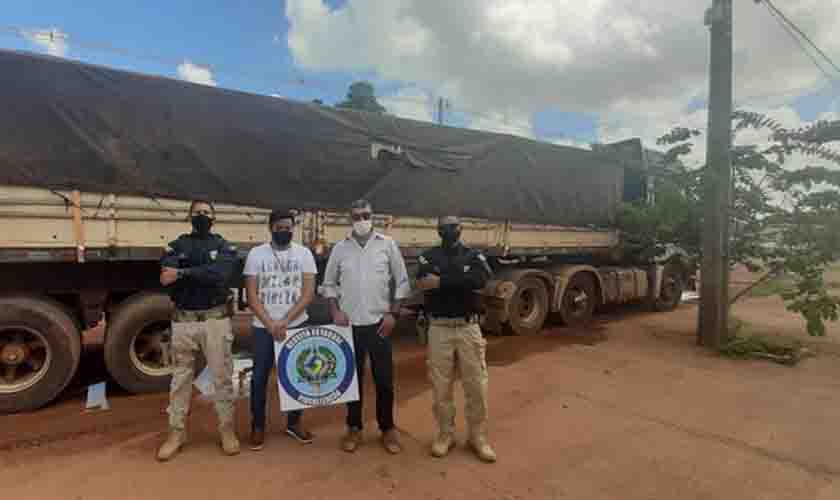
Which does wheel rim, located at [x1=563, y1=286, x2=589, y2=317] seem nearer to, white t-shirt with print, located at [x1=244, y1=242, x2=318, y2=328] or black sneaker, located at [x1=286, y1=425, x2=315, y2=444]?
black sneaker, located at [x1=286, y1=425, x2=315, y2=444]

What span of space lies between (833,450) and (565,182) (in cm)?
478

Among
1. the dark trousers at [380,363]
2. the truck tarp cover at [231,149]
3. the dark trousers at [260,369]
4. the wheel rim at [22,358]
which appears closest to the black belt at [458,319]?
the dark trousers at [380,363]

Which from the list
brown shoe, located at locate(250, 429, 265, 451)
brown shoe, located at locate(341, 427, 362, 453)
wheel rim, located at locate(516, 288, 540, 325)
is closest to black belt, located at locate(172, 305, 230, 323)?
brown shoe, located at locate(250, 429, 265, 451)

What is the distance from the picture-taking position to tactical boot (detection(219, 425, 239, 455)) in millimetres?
3113

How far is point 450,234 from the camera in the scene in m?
3.21

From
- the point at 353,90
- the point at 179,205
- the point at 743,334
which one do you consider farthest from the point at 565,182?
the point at 353,90

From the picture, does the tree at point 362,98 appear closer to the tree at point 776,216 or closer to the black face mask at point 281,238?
the tree at point 776,216

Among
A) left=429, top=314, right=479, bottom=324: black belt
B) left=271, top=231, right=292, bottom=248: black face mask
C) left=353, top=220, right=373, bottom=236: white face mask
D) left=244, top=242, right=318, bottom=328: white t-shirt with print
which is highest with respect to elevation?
left=353, top=220, right=373, bottom=236: white face mask

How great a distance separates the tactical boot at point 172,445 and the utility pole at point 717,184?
21.5 feet

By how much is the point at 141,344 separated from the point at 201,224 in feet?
6.91

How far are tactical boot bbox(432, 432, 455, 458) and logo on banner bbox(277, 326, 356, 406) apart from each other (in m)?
0.72

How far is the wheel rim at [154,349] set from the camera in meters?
4.42

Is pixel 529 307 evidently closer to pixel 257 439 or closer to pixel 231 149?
pixel 231 149

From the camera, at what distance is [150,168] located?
4129mm
